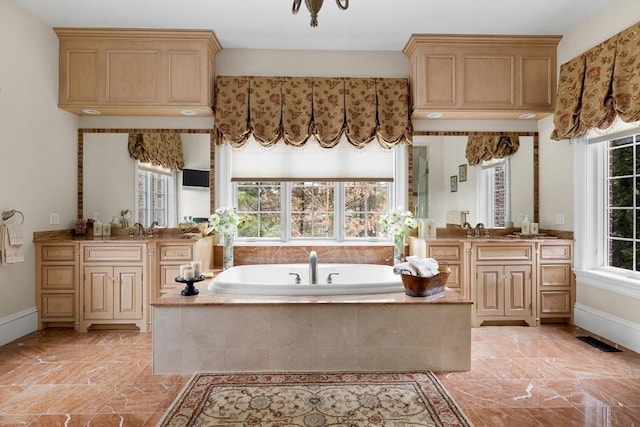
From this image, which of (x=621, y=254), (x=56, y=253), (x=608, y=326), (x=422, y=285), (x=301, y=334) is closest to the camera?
(x=301, y=334)

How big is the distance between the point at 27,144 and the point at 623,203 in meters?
4.85

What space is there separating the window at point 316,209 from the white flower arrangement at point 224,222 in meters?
0.40

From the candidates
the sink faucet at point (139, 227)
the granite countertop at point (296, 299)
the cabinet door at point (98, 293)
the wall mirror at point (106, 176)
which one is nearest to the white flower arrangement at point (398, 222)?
the granite countertop at point (296, 299)

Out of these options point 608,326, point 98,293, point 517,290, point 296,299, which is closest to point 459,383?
point 296,299

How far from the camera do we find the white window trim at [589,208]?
347 centimetres

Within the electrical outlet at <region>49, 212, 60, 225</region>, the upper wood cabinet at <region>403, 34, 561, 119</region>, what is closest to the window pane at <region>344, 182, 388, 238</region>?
the upper wood cabinet at <region>403, 34, 561, 119</region>

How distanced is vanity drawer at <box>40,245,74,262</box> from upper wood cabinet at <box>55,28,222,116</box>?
126 cm

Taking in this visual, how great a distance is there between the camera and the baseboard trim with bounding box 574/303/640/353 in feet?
9.80

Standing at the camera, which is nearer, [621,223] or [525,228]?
[621,223]

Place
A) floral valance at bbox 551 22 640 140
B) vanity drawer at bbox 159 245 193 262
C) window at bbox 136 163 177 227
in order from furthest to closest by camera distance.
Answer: window at bbox 136 163 177 227 → vanity drawer at bbox 159 245 193 262 → floral valance at bbox 551 22 640 140

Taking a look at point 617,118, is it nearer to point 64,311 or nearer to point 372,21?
point 372,21

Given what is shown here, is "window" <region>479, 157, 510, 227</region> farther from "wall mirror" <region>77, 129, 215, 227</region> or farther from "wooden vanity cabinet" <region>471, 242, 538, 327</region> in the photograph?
"wall mirror" <region>77, 129, 215, 227</region>

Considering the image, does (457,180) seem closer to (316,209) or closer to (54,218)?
(316,209)

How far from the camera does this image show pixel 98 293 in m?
3.48
